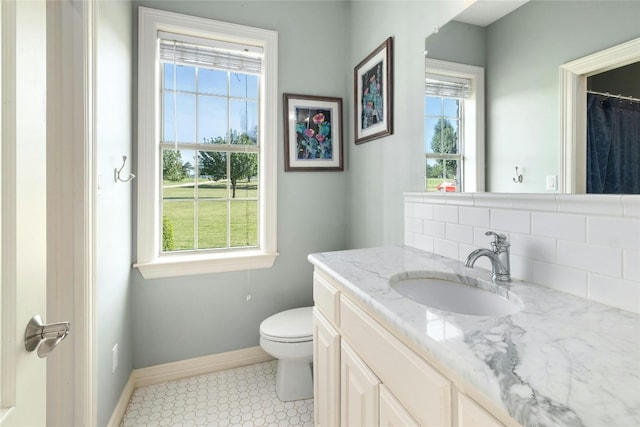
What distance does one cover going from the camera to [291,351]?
1.70 metres

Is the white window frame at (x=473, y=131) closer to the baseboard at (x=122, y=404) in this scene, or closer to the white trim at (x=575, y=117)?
the white trim at (x=575, y=117)

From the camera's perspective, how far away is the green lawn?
2084 mm

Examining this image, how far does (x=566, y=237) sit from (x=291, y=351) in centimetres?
139

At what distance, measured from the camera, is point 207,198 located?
2.15 meters

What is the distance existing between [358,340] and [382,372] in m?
0.15

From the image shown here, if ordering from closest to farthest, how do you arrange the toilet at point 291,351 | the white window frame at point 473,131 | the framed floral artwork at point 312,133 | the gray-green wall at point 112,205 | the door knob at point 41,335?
the door knob at point 41,335 → the white window frame at point 473,131 → the gray-green wall at point 112,205 → the toilet at point 291,351 → the framed floral artwork at point 312,133

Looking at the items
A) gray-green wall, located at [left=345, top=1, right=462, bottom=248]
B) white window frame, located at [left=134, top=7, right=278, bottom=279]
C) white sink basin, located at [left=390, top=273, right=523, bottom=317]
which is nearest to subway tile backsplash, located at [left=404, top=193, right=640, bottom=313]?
white sink basin, located at [left=390, top=273, right=523, bottom=317]

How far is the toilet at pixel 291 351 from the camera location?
1.70 meters

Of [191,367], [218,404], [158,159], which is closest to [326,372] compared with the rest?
[218,404]

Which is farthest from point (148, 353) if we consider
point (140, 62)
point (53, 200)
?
point (140, 62)

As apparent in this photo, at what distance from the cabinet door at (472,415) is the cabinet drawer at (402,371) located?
0.10ft

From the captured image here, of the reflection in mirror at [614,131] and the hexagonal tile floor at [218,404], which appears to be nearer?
the reflection in mirror at [614,131]

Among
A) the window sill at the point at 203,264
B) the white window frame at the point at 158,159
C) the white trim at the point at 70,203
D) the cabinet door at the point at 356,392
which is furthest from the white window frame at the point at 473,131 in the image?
the white trim at the point at 70,203

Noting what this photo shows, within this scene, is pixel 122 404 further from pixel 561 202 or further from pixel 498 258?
pixel 561 202
